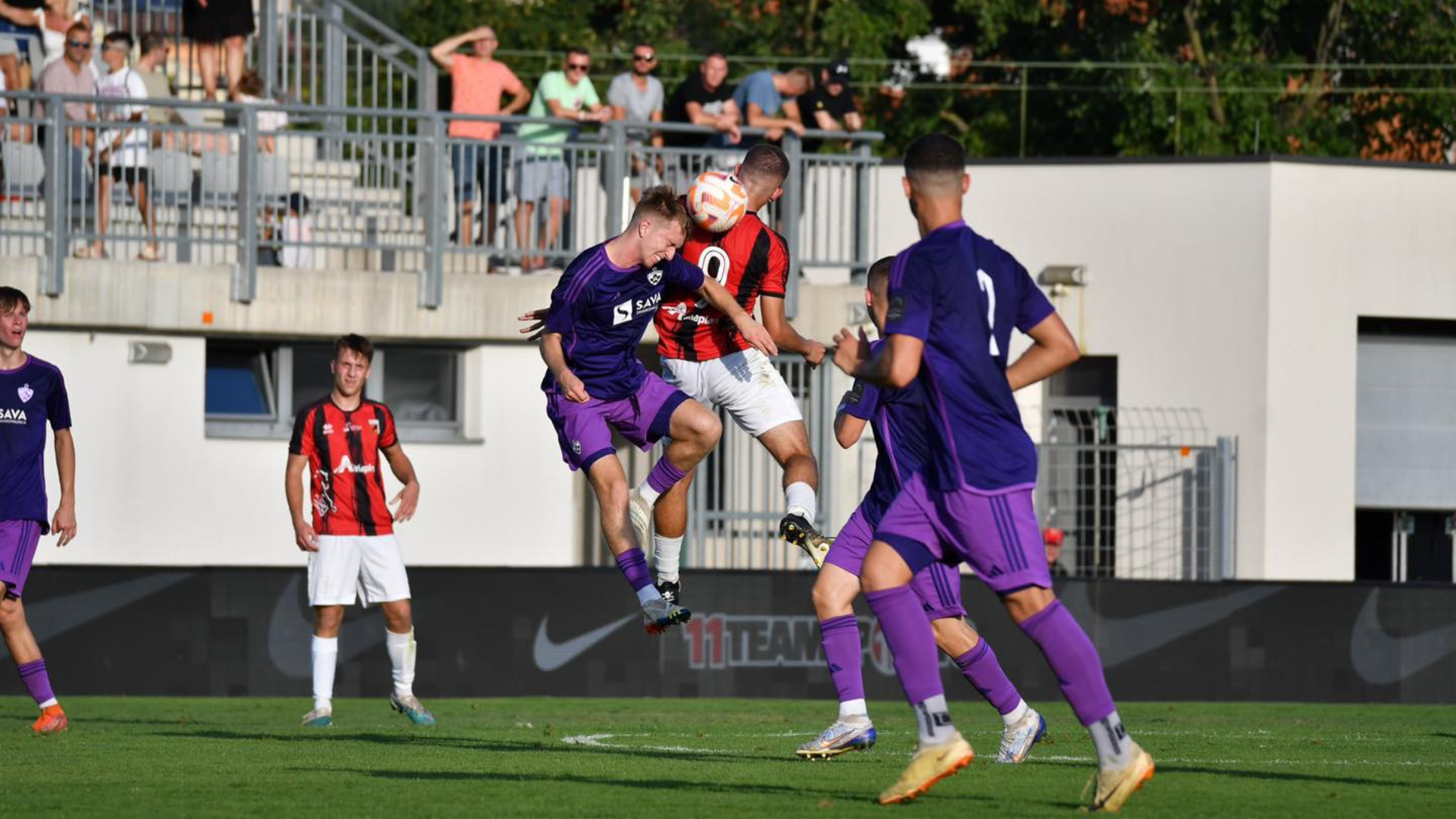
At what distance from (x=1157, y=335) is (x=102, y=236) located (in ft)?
42.8

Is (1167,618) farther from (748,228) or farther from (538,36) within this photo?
(538,36)

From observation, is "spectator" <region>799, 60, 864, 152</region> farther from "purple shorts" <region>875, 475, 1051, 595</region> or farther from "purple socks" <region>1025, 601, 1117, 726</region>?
"purple socks" <region>1025, 601, 1117, 726</region>

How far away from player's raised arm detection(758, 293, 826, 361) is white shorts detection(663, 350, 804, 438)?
223 mm

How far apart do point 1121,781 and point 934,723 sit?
0.71 metres

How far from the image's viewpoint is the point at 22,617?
1273 centimetres

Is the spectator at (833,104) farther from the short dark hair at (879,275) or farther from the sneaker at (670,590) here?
the short dark hair at (879,275)

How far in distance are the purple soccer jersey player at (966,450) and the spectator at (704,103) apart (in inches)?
516

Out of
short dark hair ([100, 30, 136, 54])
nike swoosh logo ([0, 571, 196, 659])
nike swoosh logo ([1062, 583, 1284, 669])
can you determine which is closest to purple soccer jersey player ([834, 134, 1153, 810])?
nike swoosh logo ([0, 571, 196, 659])

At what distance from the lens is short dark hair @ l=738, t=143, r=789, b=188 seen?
36.7 feet

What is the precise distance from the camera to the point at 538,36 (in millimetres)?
38531

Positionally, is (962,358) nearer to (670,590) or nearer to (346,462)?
(670,590)

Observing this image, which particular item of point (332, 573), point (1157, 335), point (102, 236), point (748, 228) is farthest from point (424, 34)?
point (748, 228)

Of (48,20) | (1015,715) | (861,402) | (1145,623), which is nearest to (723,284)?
(861,402)

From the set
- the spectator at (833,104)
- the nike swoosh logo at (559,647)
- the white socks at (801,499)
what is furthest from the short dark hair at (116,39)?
the white socks at (801,499)
